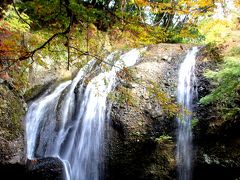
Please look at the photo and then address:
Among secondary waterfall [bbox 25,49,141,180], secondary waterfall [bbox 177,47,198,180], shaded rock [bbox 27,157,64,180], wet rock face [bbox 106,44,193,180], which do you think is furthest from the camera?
secondary waterfall [bbox 25,49,141,180]

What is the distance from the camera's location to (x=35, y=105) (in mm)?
10914

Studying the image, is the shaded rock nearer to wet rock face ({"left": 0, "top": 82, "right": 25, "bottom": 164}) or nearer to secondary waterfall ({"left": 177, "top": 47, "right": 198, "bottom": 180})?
wet rock face ({"left": 0, "top": 82, "right": 25, "bottom": 164})

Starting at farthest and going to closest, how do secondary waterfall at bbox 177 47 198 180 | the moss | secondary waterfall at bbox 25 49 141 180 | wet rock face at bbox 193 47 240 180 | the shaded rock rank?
1. secondary waterfall at bbox 25 49 141 180
2. secondary waterfall at bbox 177 47 198 180
3. the shaded rock
4. the moss
5. wet rock face at bbox 193 47 240 180

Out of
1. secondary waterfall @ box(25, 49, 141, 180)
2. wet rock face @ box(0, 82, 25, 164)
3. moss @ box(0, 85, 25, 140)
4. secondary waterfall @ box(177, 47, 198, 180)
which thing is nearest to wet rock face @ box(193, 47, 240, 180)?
secondary waterfall @ box(177, 47, 198, 180)

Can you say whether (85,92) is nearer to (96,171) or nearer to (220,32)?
(96,171)

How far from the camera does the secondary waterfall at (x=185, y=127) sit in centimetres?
768

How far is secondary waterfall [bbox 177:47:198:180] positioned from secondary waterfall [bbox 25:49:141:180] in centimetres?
190

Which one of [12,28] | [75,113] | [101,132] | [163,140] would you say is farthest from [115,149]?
[12,28]

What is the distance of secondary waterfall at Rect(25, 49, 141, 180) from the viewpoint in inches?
326

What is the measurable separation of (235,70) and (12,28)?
235 inches

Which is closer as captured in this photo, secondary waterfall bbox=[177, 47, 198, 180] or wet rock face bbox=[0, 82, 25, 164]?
wet rock face bbox=[0, 82, 25, 164]

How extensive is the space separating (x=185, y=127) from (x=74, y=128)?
3259 mm

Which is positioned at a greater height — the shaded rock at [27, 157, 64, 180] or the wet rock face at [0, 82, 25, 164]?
the wet rock face at [0, 82, 25, 164]

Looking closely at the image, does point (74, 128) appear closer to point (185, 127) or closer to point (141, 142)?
point (141, 142)
